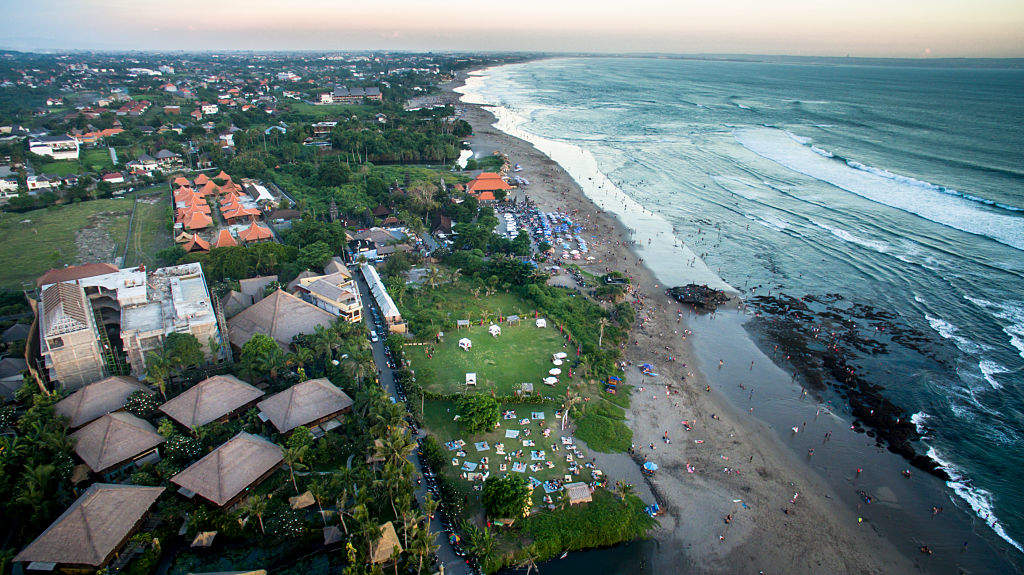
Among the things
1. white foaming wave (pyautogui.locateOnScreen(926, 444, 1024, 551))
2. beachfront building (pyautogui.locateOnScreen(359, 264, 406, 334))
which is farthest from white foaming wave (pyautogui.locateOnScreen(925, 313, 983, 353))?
beachfront building (pyautogui.locateOnScreen(359, 264, 406, 334))

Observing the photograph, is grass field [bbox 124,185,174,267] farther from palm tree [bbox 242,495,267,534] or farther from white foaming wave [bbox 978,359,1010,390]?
white foaming wave [bbox 978,359,1010,390]

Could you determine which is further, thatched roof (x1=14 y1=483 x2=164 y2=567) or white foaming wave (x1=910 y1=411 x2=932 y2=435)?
white foaming wave (x1=910 y1=411 x2=932 y2=435)

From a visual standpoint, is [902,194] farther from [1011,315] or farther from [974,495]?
[974,495]

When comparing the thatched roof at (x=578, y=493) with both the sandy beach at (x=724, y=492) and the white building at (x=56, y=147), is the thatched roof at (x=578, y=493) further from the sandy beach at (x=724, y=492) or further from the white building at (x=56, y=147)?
the white building at (x=56, y=147)

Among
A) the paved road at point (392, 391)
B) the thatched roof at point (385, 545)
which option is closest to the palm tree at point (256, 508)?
the thatched roof at point (385, 545)

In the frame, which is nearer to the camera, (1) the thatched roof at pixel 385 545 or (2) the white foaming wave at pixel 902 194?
(1) the thatched roof at pixel 385 545
